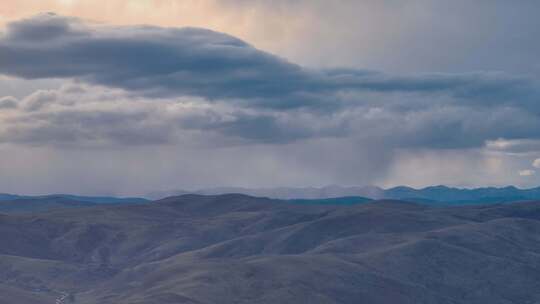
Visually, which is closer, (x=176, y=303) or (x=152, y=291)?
(x=176, y=303)

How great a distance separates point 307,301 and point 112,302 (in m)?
44.0

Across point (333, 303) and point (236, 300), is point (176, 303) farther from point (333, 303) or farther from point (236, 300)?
point (333, 303)

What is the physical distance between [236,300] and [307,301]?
639 inches

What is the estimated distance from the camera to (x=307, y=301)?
198625 millimetres

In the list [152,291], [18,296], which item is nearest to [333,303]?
[152,291]

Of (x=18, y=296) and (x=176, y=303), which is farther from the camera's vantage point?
(x=18, y=296)

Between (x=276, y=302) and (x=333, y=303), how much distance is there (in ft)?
44.8

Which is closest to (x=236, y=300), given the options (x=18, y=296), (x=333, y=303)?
(x=333, y=303)

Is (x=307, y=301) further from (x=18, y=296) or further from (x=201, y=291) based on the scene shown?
(x=18, y=296)

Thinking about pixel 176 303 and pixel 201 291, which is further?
pixel 201 291

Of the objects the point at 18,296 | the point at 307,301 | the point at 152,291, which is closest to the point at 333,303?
the point at 307,301

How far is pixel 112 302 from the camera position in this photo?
194750 millimetres

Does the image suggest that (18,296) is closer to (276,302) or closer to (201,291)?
(201,291)

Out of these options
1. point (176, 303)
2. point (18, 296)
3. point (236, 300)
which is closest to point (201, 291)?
point (236, 300)
